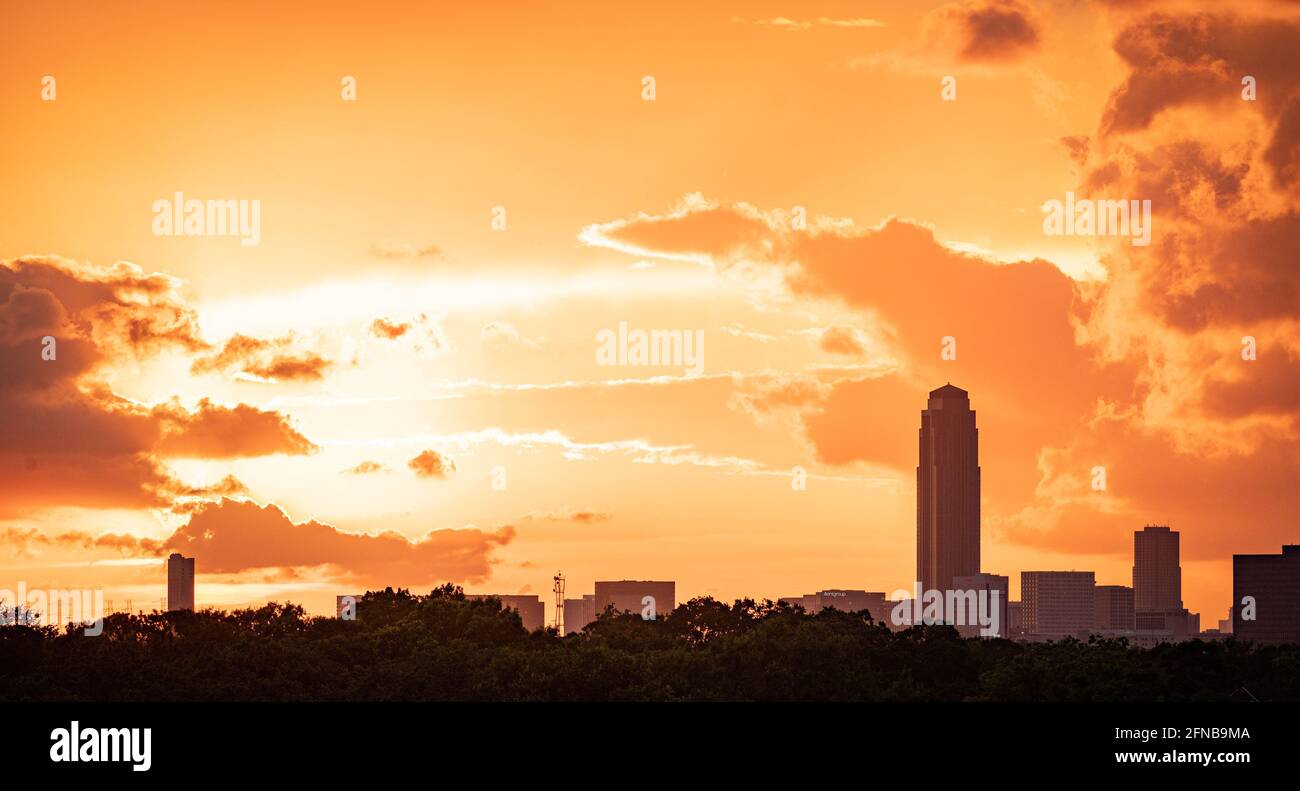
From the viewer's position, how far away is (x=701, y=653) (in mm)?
92688
